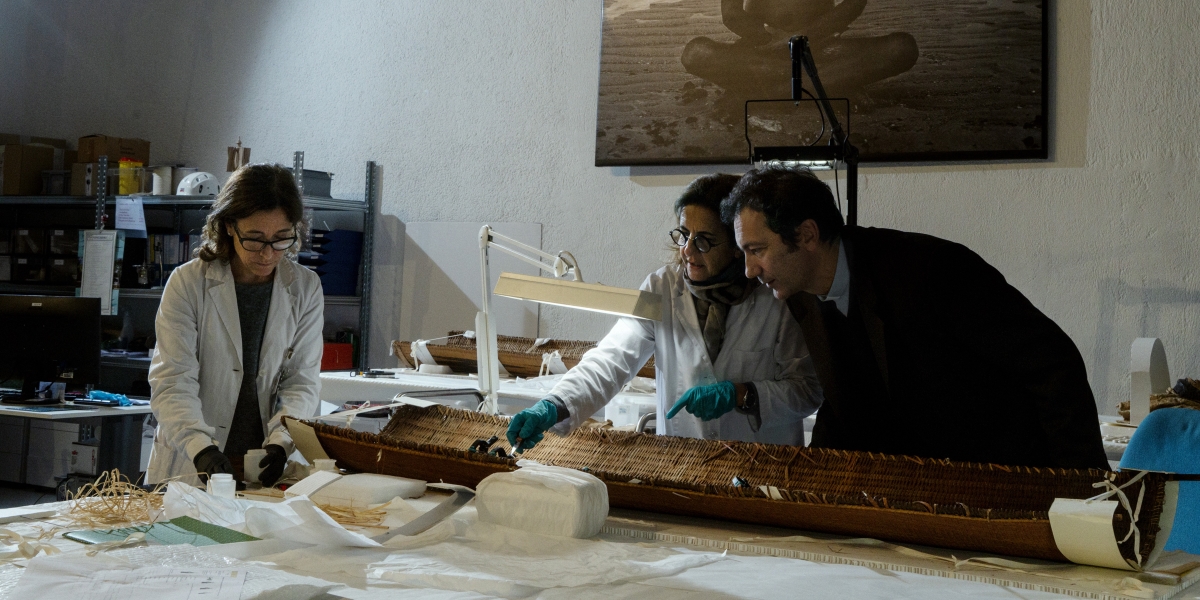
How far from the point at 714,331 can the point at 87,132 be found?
534 cm

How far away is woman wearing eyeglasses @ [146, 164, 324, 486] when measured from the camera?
2316mm

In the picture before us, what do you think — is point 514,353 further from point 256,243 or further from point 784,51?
point 256,243

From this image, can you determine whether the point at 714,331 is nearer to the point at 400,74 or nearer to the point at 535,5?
the point at 535,5

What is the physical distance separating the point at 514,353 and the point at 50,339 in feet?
6.45

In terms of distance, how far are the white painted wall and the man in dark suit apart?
198 centimetres

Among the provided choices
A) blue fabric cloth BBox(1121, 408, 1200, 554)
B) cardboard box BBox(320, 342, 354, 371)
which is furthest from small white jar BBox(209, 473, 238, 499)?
cardboard box BBox(320, 342, 354, 371)

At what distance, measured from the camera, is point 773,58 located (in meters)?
4.07

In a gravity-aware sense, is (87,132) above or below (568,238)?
above

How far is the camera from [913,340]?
1.91 meters

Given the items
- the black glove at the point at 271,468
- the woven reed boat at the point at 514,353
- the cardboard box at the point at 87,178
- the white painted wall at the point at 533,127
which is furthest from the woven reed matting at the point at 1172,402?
the cardboard box at the point at 87,178

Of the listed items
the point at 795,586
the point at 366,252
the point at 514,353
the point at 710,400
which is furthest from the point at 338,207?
the point at 795,586

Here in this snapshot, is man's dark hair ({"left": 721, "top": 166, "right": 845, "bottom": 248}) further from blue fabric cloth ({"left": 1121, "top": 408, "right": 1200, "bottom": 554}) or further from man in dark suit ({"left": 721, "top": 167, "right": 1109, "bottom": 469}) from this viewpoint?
blue fabric cloth ({"left": 1121, "top": 408, "right": 1200, "bottom": 554})

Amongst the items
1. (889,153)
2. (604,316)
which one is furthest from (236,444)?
(889,153)

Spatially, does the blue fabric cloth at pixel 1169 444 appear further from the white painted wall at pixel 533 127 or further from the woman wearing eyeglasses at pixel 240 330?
the white painted wall at pixel 533 127
